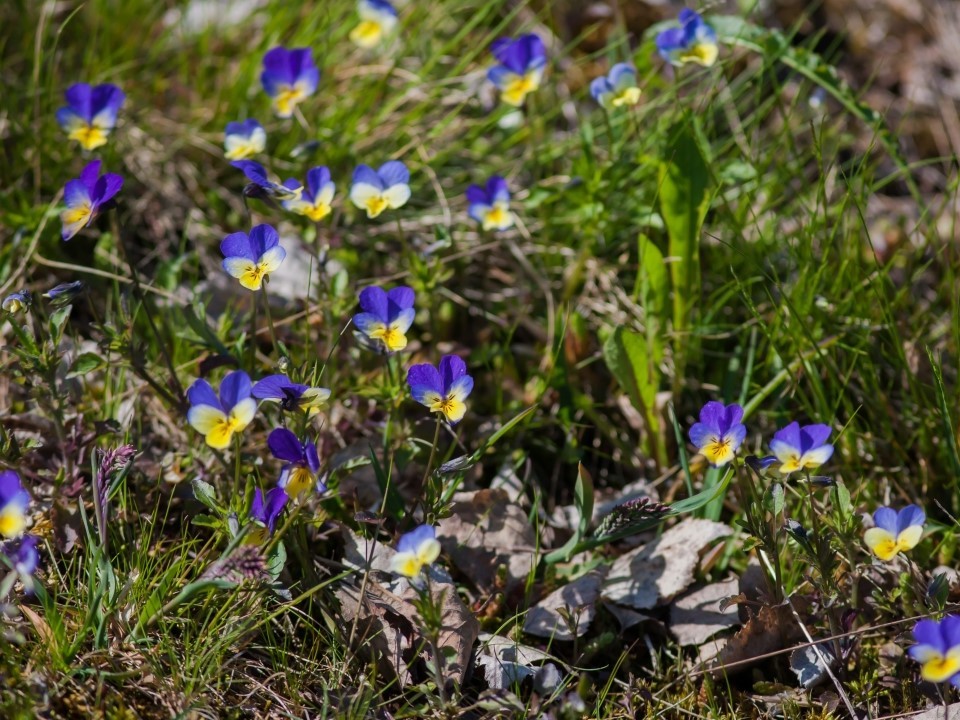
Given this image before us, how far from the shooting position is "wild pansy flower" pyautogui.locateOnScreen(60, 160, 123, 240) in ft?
6.83

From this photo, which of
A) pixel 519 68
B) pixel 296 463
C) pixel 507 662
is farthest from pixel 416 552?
pixel 519 68

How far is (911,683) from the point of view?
6.85 feet

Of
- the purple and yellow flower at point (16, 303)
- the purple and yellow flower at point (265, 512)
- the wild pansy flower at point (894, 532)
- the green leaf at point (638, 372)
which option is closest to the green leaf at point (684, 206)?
the green leaf at point (638, 372)

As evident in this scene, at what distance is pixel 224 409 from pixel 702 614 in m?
1.24

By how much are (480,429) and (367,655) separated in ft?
2.51

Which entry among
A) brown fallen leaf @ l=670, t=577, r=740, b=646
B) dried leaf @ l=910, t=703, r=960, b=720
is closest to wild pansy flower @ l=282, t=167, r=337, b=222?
brown fallen leaf @ l=670, t=577, r=740, b=646

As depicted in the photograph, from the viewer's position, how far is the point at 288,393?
1837 millimetres

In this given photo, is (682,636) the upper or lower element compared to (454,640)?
lower

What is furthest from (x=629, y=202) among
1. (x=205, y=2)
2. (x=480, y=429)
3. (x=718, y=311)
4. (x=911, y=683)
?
(x=205, y=2)

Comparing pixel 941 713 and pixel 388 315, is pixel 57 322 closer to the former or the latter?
pixel 388 315

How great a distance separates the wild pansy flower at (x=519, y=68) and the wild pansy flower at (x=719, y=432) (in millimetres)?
1247

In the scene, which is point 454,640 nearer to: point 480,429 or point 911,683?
point 480,429

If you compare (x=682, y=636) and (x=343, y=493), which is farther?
(x=343, y=493)

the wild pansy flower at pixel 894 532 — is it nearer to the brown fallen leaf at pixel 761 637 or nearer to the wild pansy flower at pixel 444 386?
the brown fallen leaf at pixel 761 637
